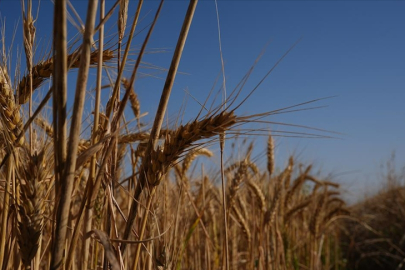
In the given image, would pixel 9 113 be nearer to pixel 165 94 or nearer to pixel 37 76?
pixel 37 76

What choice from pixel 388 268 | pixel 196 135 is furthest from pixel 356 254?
pixel 196 135

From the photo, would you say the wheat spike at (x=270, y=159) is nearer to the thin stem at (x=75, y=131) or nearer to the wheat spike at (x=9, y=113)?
the wheat spike at (x=9, y=113)

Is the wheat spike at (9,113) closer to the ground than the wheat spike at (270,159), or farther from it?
closer to the ground

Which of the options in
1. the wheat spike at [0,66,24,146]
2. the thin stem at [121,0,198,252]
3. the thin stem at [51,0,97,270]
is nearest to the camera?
the thin stem at [51,0,97,270]

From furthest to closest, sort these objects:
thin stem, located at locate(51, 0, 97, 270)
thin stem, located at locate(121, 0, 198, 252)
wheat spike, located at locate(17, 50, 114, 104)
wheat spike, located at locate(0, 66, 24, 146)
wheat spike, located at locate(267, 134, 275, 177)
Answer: wheat spike, located at locate(267, 134, 275, 177) < wheat spike, located at locate(17, 50, 114, 104) < wheat spike, located at locate(0, 66, 24, 146) < thin stem, located at locate(121, 0, 198, 252) < thin stem, located at locate(51, 0, 97, 270)

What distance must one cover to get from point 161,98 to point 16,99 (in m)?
0.49

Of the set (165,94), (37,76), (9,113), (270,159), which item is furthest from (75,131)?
Result: (270,159)

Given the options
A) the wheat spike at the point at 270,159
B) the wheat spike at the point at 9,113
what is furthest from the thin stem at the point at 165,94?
the wheat spike at the point at 270,159

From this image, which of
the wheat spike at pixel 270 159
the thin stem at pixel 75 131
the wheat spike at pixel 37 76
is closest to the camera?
the thin stem at pixel 75 131

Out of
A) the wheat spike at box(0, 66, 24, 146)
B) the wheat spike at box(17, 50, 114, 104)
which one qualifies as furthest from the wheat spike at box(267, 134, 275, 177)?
the wheat spike at box(0, 66, 24, 146)

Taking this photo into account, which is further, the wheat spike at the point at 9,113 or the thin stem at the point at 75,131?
the wheat spike at the point at 9,113

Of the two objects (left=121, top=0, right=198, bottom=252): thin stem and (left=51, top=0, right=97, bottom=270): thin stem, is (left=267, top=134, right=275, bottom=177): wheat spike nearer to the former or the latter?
(left=121, top=0, right=198, bottom=252): thin stem

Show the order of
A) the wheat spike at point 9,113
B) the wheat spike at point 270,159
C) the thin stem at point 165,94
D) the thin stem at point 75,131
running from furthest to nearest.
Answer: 1. the wheat spike at point 270,159
2. the wheat spike at point 9,113
3. the thin stem at point 165,94
4. the thin stem at point 75,131

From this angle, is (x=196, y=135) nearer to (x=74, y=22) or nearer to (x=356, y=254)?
(x=74, y=22)
